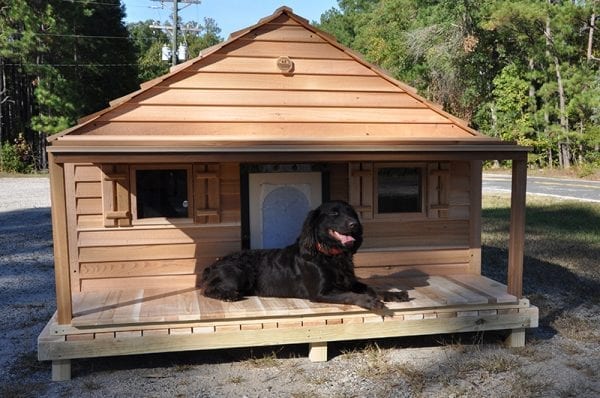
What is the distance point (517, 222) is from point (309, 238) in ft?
6.41

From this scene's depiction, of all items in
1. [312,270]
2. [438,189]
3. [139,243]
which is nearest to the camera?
[312,270]

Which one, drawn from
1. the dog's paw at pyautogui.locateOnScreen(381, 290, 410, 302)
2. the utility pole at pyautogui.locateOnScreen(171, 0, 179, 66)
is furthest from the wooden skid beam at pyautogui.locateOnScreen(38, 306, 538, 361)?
the utility pole at pyautogui.locateOnScreen(171, 0, 179, 66)

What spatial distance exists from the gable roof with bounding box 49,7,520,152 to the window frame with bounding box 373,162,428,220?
383 mm

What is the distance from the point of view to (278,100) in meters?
5.78

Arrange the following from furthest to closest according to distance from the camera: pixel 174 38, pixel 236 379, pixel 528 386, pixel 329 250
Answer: pixel 174 38 < pixel 329 250 < pixel 236 379 < pixel 528 386

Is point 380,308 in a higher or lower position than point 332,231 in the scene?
lower

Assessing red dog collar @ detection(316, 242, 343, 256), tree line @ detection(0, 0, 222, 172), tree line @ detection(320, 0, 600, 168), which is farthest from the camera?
tree line @ detection(0, 0, 222, 172)

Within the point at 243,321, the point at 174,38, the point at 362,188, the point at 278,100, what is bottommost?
the point at 243,321

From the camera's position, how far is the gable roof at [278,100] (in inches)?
214

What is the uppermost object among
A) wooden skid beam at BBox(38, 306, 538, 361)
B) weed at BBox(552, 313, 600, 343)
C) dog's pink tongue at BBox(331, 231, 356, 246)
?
dog's pink tongue at BBox(331, 231, 356, 246)

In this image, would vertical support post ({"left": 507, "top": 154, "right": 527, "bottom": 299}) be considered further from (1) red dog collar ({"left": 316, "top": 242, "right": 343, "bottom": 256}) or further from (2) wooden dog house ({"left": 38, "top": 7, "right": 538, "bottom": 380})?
(1) red dog collar ({"left": 316, "top": 242, "right": 343, "bottom": 256})

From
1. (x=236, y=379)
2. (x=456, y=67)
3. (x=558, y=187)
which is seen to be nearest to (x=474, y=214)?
(x=236, y=379)

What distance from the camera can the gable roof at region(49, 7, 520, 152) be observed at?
214 inches

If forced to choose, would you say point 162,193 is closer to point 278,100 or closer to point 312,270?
point 278,100
